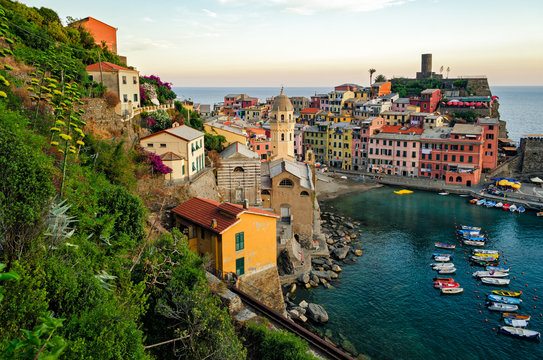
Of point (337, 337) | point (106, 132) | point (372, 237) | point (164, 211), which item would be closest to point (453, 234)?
point (372, 237)

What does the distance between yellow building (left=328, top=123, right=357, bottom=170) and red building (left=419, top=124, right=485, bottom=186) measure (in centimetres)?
1205

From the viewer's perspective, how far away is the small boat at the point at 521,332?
22.1 meters

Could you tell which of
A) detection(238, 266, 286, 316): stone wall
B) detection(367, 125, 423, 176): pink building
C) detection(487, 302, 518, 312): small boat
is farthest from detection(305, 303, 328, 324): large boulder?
detection(367, 125, 423, 176): pink building

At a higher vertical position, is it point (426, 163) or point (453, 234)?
point (426, 163)

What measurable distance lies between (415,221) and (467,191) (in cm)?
1548

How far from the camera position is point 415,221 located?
142 feet

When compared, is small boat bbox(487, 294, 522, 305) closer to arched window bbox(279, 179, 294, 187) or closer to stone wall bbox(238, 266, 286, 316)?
stone wall bbox(238, 266, 286, 316)

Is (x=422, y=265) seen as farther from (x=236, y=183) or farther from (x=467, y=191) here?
(x=467, y=191)

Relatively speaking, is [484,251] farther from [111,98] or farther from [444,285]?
[111,98]

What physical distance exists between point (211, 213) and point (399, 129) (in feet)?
168

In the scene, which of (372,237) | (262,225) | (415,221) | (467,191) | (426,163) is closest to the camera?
(262,225)

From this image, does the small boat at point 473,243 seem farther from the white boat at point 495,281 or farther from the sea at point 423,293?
the white boat at point 495,281

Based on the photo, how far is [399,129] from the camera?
64500 millimetres

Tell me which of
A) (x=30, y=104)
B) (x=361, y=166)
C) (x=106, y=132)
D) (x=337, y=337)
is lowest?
(x=337, y=337)
